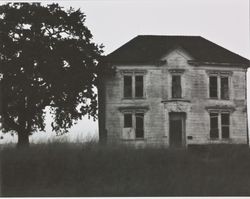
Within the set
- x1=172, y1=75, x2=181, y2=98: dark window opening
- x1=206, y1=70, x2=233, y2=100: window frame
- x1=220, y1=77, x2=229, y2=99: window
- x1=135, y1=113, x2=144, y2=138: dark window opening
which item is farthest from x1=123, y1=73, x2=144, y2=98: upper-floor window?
x1=220, y1=77, x2=229, y2=99: window

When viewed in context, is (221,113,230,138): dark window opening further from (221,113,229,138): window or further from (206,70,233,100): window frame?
(206,70,233,100): window frame

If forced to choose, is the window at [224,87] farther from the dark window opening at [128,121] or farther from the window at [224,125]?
the dark window opening at [128,121]

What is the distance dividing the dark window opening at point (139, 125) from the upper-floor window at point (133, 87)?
1.29 m

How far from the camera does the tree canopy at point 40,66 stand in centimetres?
3030

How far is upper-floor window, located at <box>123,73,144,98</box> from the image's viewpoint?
35.1 meters

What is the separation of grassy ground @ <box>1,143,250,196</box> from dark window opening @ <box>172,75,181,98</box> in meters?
7.69

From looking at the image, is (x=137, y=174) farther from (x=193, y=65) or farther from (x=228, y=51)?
(x=228, y=51)

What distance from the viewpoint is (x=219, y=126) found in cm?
3516

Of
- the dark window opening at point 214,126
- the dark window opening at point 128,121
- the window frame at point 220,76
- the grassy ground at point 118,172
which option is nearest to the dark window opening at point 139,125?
the dark window opening at point 128,121

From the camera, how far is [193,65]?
115 ft

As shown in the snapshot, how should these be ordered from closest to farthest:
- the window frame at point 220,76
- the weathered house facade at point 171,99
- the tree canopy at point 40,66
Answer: the tree canopy at point 40,66 < the weathered house facade at point 171,99 < the window frame at point 220,76

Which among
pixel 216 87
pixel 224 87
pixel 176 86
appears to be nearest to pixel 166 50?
pixel 176 86

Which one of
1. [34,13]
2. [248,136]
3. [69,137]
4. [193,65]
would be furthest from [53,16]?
[248,136]

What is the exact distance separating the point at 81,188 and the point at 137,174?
2936 mm
